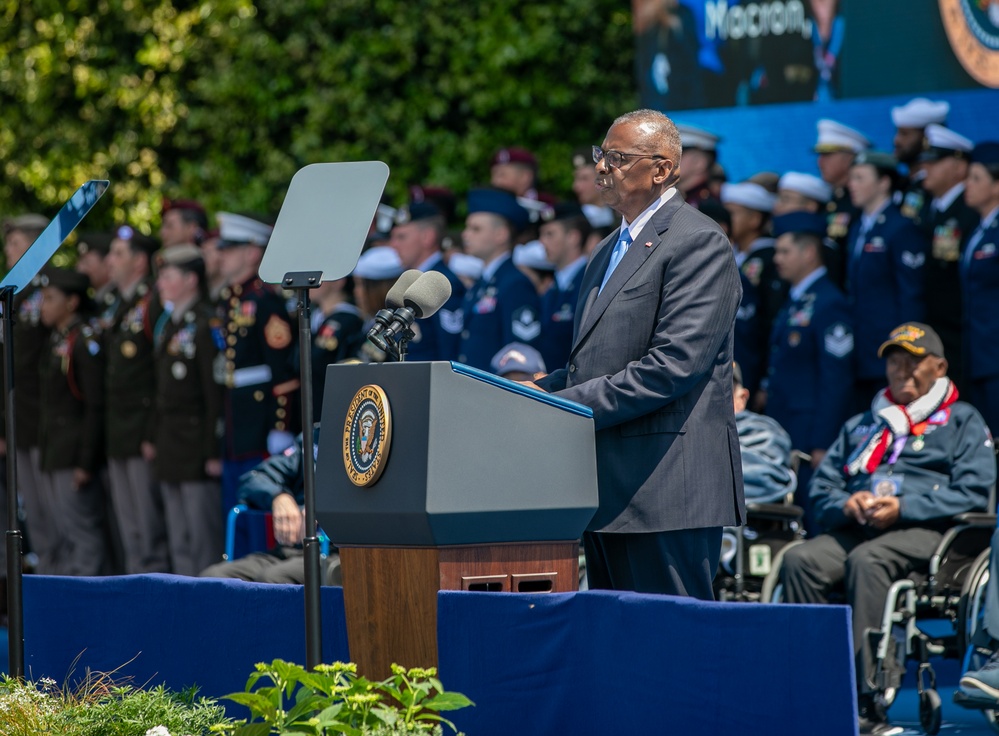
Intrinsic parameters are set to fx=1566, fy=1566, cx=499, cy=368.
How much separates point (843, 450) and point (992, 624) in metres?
1.47

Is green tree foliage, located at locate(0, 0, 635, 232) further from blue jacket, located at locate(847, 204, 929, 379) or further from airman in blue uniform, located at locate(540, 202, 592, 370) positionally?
blue jacket, located at locate(847, 204, 929, 379)

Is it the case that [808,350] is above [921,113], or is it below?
below

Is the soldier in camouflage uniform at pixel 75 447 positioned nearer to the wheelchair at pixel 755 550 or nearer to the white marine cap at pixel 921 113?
the wheelchair at pixel 755 550

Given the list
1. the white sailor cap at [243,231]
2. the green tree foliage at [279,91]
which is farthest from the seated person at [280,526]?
the green tree foliage at [279,91]

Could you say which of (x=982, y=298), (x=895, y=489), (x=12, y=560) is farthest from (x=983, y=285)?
(x=12, y=560)

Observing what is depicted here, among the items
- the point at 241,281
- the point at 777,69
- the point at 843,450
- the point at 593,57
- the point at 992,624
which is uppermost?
the point at 593,57

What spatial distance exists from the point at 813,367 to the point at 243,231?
3.19 metres

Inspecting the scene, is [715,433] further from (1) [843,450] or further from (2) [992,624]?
(1) [843,450]

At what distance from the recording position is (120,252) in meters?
9.36

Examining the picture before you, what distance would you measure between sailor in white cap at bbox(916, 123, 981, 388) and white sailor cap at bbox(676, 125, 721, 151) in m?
1.53

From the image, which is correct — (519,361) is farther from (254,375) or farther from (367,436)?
(367,436)

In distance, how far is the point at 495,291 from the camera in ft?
25.9

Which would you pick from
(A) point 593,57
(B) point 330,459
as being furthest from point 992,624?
(A) point 593,57

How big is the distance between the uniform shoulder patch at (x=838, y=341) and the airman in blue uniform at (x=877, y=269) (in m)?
0.18
